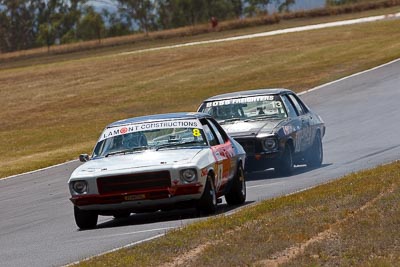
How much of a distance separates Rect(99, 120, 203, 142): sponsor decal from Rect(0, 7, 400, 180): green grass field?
37.9ft

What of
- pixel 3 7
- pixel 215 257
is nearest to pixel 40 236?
pixel 215 257

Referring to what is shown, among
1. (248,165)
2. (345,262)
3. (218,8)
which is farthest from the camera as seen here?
(218,8)

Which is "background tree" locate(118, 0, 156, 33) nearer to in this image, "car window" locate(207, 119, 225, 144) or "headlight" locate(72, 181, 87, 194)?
"car window" locate(207, 119, 225, 144)

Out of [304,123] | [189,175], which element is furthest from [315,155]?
[189,175]

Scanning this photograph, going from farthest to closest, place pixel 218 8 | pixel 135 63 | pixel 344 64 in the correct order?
1. pixel 218 8
2. pixel 135 63
3. pixel 344 64

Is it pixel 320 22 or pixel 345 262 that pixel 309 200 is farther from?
pixel 320 22

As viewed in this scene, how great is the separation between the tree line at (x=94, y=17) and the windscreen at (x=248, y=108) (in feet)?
293

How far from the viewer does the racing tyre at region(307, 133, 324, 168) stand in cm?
1931

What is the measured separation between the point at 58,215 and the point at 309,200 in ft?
15.4

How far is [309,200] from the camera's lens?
1205cm

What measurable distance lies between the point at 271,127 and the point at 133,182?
540 centimetres

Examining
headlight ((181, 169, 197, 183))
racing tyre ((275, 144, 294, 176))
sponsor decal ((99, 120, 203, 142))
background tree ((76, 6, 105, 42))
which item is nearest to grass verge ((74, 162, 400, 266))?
headlight ((181, 169, 197, 183))

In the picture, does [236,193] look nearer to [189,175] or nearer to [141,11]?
[189,175]

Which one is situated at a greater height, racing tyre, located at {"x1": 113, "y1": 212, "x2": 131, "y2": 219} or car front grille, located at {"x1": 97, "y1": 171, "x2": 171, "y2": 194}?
car front grille, located at {"x1": 97, "y1": 171, "x2": 171, "y2": 194}
